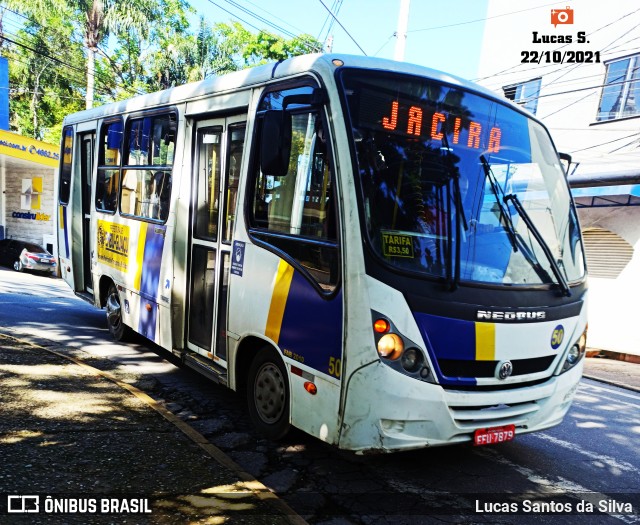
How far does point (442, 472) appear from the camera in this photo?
4.22m

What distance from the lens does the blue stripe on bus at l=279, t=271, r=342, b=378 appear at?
11.9ft

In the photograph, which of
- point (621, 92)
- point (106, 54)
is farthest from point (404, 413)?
point (106, 54)

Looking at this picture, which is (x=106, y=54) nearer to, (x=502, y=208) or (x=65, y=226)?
(x=65, y=226)

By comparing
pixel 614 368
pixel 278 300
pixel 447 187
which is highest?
pixel 447 187

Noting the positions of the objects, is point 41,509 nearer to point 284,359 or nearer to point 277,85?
point 284,359

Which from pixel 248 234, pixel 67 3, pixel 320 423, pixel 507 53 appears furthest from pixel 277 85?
pixel 67 3

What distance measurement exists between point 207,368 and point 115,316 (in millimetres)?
3014

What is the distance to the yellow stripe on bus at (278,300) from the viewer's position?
4.11 metres

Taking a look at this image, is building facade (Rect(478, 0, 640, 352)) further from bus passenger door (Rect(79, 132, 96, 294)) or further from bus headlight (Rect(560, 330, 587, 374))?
bus passenger door (Rect(79, 132, 96, 294))

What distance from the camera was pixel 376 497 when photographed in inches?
147

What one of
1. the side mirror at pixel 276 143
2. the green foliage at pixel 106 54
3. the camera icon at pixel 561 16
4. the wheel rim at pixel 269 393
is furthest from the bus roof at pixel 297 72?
the green foliage at pixel 106 54

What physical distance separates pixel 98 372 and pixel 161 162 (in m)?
2.35

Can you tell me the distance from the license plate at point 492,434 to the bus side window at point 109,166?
5.53 meters

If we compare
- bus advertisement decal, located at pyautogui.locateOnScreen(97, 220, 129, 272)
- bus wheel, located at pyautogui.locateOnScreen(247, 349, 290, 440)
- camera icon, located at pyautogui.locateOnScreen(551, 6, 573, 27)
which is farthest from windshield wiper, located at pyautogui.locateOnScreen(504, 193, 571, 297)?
camera icon, located at pyautogui.locateOnScreen(551, 6, 573, 27)
